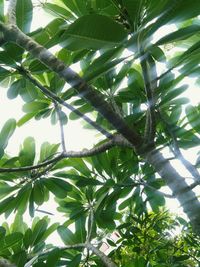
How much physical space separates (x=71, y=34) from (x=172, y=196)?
500 millimetres

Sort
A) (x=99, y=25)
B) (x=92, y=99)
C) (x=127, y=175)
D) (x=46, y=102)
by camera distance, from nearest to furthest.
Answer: (x=99, y=25)
(x=92, y=99)
(x=127, y=175)
(x=46, y=102)

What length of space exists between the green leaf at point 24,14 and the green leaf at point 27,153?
59 cm

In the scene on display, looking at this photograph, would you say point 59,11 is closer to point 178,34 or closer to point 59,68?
point 59,68

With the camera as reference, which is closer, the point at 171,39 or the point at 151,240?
the point at 171,39

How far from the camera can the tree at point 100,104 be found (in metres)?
0.71

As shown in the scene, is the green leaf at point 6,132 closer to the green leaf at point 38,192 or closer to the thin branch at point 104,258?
the green leaf at point 38,192

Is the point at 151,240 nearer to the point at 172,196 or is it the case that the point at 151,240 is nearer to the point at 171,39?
the point at 172,196

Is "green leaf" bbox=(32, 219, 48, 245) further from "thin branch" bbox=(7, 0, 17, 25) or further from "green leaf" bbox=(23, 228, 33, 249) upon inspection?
"thin branch" bbox=(7, 0, 17, 25)

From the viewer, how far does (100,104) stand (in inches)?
33.6

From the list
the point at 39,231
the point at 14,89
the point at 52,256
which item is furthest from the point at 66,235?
the point at 14,89

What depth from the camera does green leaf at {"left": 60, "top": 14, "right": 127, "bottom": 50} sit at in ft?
2.04

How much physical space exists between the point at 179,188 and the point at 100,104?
300 millimetres

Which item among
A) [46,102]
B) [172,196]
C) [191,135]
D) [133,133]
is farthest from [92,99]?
[46,102]

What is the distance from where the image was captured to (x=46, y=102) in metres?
1.59
